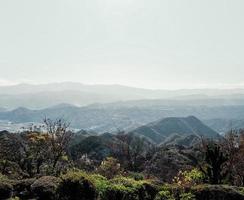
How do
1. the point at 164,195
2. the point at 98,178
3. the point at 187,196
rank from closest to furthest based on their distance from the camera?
the point at 187,196, the point at 164,195, the point at 98,178

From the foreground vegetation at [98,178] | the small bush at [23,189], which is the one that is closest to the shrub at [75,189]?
the foreground vegetation at [98,178]

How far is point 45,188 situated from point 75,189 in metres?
1.36

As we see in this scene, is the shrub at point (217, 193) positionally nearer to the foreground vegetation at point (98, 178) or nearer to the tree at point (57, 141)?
the foreground vegetation at point (98, 178)

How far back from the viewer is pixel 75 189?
17672mm

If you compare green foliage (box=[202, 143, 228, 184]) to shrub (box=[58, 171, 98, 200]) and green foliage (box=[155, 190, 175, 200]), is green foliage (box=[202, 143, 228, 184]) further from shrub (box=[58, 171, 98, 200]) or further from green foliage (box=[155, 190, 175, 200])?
shrub (box=[58, 171, 98, 200])

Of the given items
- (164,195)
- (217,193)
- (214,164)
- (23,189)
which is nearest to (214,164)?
(214,164)

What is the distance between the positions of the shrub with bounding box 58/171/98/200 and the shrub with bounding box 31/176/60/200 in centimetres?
52

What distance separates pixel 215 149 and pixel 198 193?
29.7ft

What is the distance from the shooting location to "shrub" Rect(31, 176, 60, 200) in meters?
18.1

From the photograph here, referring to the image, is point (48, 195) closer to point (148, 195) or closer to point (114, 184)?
point (114, 184)

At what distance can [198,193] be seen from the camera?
59.5 feet

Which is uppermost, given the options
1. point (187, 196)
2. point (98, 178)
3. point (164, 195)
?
point (98, 178)

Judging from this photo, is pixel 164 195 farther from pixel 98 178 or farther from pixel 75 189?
pixel 75 189

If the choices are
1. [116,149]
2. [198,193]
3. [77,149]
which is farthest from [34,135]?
[77,149]
